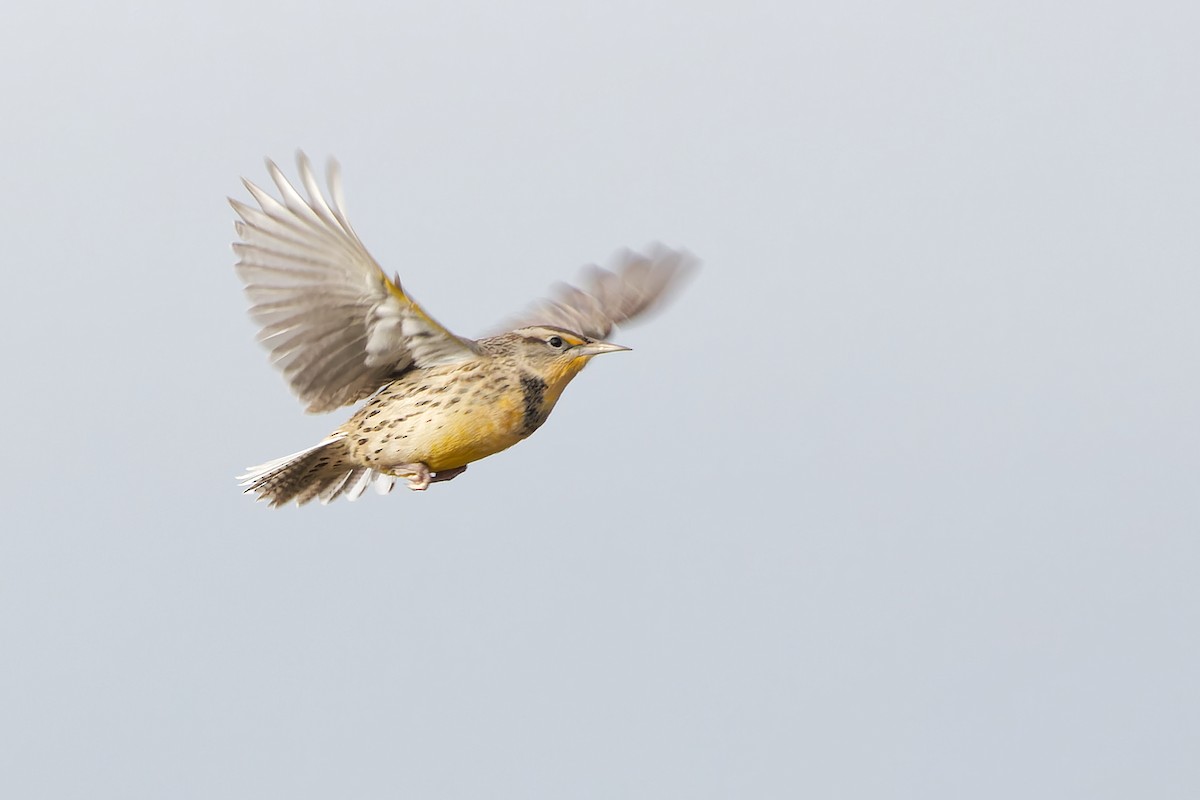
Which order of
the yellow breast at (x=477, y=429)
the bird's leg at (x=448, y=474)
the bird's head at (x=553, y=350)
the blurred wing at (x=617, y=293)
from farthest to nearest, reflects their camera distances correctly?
the blurred wing at (x=617, y=293) → the bird's leg at (x=448, y=474) → the bird's head at (x=553, y=350) → the yellow breast at (x=477, y=429)

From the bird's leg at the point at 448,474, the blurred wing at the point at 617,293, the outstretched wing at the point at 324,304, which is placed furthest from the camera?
the blurred wing at the point at 617,293

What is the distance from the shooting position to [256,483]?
44.0ft

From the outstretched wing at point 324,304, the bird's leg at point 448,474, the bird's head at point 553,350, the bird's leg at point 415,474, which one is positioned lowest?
the bird's leg at point 448,474

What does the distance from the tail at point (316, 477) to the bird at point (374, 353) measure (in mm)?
28

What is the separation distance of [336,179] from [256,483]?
8.69 ft

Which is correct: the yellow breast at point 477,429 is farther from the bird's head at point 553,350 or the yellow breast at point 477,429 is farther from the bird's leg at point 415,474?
the bird's head at point 553,350

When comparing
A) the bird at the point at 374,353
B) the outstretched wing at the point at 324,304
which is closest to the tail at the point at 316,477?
the bird at the point at 374,353

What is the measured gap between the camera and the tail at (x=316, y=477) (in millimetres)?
13141

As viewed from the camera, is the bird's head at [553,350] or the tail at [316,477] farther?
the tail at [316,477]

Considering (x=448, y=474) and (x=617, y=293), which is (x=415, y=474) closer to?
(x=448, y=474)

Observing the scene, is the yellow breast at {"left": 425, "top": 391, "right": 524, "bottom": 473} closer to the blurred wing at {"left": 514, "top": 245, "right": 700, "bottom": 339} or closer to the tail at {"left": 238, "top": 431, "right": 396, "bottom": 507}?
the tail at {"left": 238, "top": 431, "right": 396, "bottom": 507}

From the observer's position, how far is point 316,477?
13.7m

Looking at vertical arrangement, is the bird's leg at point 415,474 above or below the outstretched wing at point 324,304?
below

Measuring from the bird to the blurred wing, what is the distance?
8.97 feet
